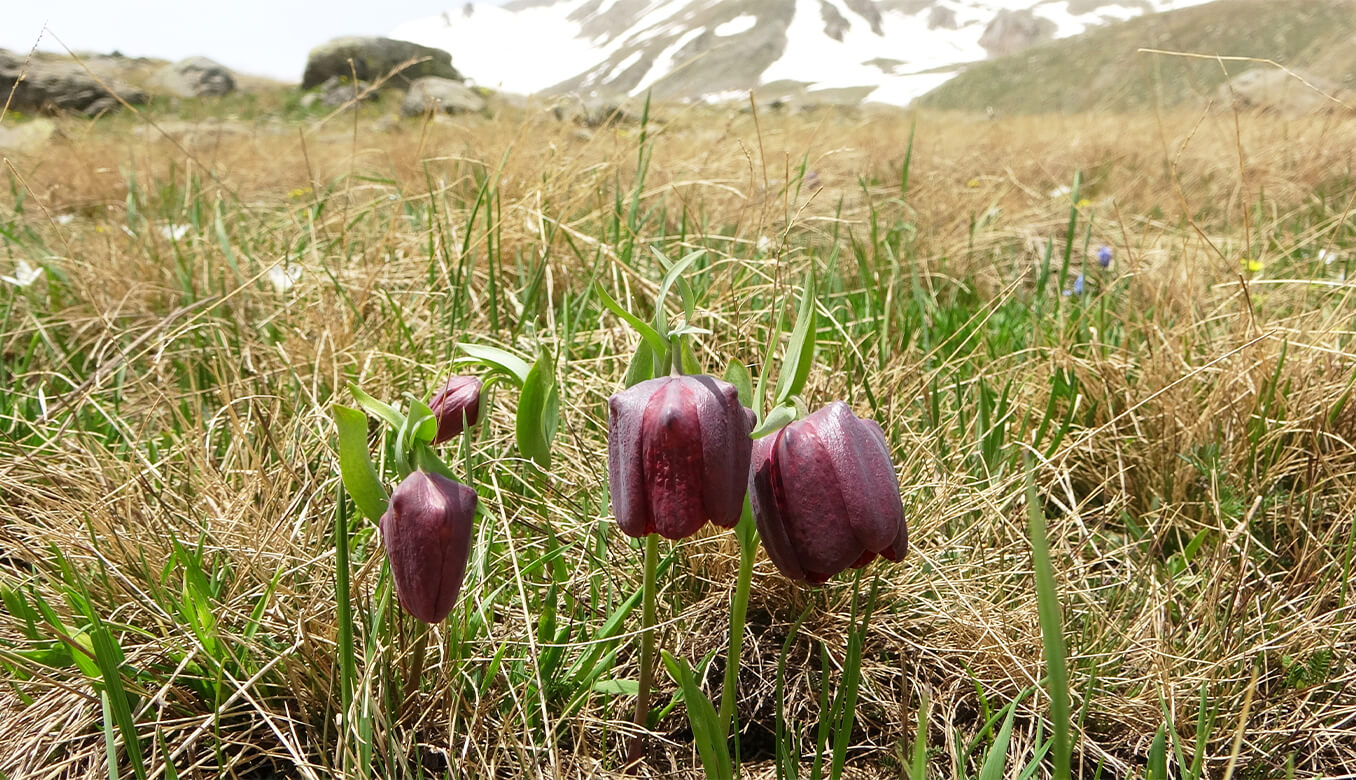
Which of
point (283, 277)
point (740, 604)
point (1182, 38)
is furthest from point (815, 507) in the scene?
point (1182, 38)

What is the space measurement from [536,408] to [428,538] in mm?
127

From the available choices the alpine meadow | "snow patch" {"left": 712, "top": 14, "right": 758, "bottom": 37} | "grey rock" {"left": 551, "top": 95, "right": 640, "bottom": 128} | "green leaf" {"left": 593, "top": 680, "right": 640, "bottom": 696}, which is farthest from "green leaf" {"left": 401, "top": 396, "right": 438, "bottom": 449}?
"snow patch" {"left": 712, "top": 14, "right": 758, "bottom": 37}

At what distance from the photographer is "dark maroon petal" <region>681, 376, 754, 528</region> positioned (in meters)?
0.64

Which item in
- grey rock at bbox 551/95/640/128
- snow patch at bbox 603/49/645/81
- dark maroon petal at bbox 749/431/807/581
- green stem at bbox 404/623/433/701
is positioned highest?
snow patch at bbox 603/49/645/81

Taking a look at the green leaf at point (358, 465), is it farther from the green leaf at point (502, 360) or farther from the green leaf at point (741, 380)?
the green leaf at point (741, 380)

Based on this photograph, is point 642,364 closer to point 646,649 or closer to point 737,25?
point 646,649

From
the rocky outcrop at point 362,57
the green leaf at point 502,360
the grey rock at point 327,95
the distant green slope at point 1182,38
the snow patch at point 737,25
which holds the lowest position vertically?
the distant green slope at point 1182,38

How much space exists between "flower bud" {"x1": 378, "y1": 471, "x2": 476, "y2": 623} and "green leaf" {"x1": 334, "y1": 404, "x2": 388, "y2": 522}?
0.04m

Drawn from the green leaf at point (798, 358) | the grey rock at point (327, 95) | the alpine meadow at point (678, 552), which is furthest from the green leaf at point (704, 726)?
the grey rock at point (327, 95)

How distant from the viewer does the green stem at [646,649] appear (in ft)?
2.50

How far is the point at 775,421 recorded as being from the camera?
65 cm

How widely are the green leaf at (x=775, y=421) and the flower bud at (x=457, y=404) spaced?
313 millimetres

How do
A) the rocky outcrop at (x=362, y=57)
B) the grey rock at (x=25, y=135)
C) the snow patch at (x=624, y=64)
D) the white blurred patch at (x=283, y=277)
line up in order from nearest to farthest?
the white blurred patch at (x=283, y=277) < the grey rock at (x=25, y=135) < the rocky outcrop at (x=362, y=57) < the snow patch at (x=624, y=64)

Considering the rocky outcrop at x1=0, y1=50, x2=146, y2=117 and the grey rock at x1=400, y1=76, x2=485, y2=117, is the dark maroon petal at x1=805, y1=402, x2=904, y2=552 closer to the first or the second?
the grey rock at x1=400, y1=76, x2=485, y2=117
